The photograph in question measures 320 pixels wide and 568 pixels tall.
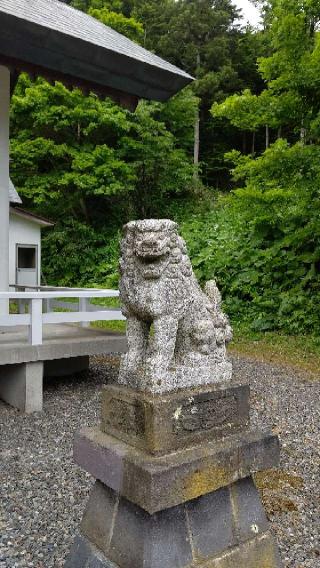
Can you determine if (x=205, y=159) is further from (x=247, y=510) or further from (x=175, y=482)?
(x=175, y=482)

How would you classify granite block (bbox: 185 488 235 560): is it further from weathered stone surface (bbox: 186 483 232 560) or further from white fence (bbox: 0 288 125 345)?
white fence (bbox: 0 288 125 345)

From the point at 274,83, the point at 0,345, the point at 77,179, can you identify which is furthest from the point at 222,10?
the point at 0,345

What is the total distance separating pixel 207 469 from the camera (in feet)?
6.87

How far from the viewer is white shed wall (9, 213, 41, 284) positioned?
40.0 ft

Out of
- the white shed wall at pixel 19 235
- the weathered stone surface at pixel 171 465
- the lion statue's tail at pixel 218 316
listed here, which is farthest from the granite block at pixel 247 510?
the white shed wall at pixel 19 235

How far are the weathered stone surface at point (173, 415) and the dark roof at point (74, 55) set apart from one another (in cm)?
373

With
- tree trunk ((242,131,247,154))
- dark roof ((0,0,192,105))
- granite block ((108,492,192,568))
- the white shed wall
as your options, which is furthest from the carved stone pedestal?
tree trunk ((242,131,247,154))

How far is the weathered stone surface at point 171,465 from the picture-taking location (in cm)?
192

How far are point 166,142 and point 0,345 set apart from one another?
12.2m

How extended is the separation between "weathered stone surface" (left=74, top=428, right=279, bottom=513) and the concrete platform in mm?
2518

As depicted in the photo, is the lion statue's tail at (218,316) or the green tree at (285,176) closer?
the lion statue's tail at (218,316)

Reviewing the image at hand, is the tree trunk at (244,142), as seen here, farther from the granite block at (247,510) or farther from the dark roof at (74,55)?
the granite block at (247,510)

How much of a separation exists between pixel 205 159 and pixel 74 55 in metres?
17.5

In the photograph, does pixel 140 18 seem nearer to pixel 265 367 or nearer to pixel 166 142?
pixel 166 142
